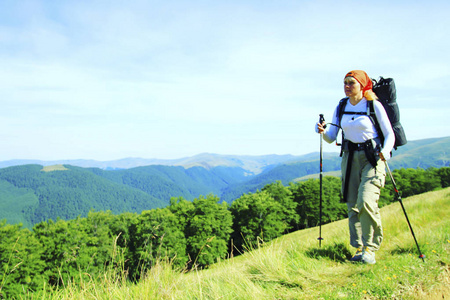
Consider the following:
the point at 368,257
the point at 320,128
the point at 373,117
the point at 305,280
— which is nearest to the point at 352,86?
the point at 373,117

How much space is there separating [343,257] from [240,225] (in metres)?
46.9

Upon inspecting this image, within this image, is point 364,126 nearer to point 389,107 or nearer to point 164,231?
point 389,107

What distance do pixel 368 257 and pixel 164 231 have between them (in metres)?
36.8

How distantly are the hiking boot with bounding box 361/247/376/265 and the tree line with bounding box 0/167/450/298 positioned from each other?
2151 centimetres

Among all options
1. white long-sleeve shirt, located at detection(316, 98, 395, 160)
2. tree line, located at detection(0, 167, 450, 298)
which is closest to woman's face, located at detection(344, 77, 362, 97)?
white long-sleeve shirt, located at detection(316, 98, 395, 160)

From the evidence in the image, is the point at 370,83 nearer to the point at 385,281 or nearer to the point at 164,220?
the point at 385,281

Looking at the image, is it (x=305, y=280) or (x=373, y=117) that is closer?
(x=305, y=280)

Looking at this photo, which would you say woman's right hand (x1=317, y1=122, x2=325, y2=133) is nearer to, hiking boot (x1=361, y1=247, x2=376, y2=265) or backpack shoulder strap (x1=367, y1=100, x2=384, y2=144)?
backpack shoulder strap (x1=367, y1=100, x2=384, y2=144)

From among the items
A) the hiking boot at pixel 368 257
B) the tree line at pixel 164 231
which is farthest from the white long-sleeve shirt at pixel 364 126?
the tree line at pixel 164 231

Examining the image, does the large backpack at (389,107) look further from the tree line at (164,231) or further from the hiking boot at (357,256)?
the tree line at (164,231)

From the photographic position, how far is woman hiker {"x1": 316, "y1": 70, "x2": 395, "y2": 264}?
476 cm

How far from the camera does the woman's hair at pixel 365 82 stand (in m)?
4.99

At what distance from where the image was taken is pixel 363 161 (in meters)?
5.02

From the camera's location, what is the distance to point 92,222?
4241 centimetres
